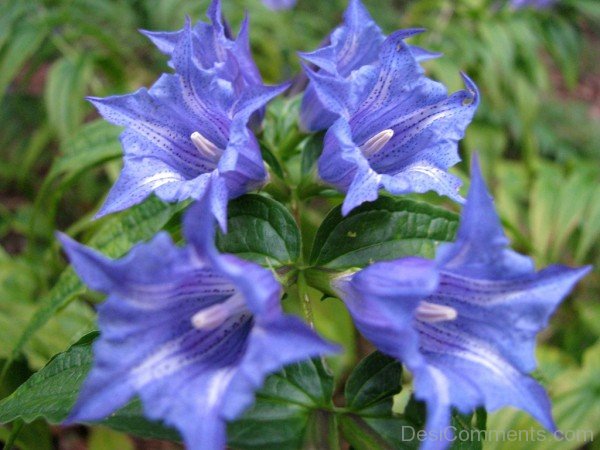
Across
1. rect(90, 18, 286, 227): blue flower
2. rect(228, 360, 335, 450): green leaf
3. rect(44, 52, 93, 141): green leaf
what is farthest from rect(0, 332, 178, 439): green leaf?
rect(44, 52, 93, 141): green leaf

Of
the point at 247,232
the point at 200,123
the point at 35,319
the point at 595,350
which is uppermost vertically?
the point at 200,123

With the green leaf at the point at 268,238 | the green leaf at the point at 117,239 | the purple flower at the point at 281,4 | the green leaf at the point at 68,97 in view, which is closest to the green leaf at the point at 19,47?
the green leaf at the point at 68,97

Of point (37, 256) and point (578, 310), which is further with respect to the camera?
point (578, 310)

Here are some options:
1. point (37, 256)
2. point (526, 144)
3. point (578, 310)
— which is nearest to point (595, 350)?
point (578, 310)

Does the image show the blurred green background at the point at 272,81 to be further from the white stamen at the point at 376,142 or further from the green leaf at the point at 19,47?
the white stamen at the point at 376,142

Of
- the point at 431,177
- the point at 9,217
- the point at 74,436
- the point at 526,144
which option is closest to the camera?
the point at 431,177

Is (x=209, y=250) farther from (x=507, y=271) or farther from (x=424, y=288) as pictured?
(x=507, y=271)
